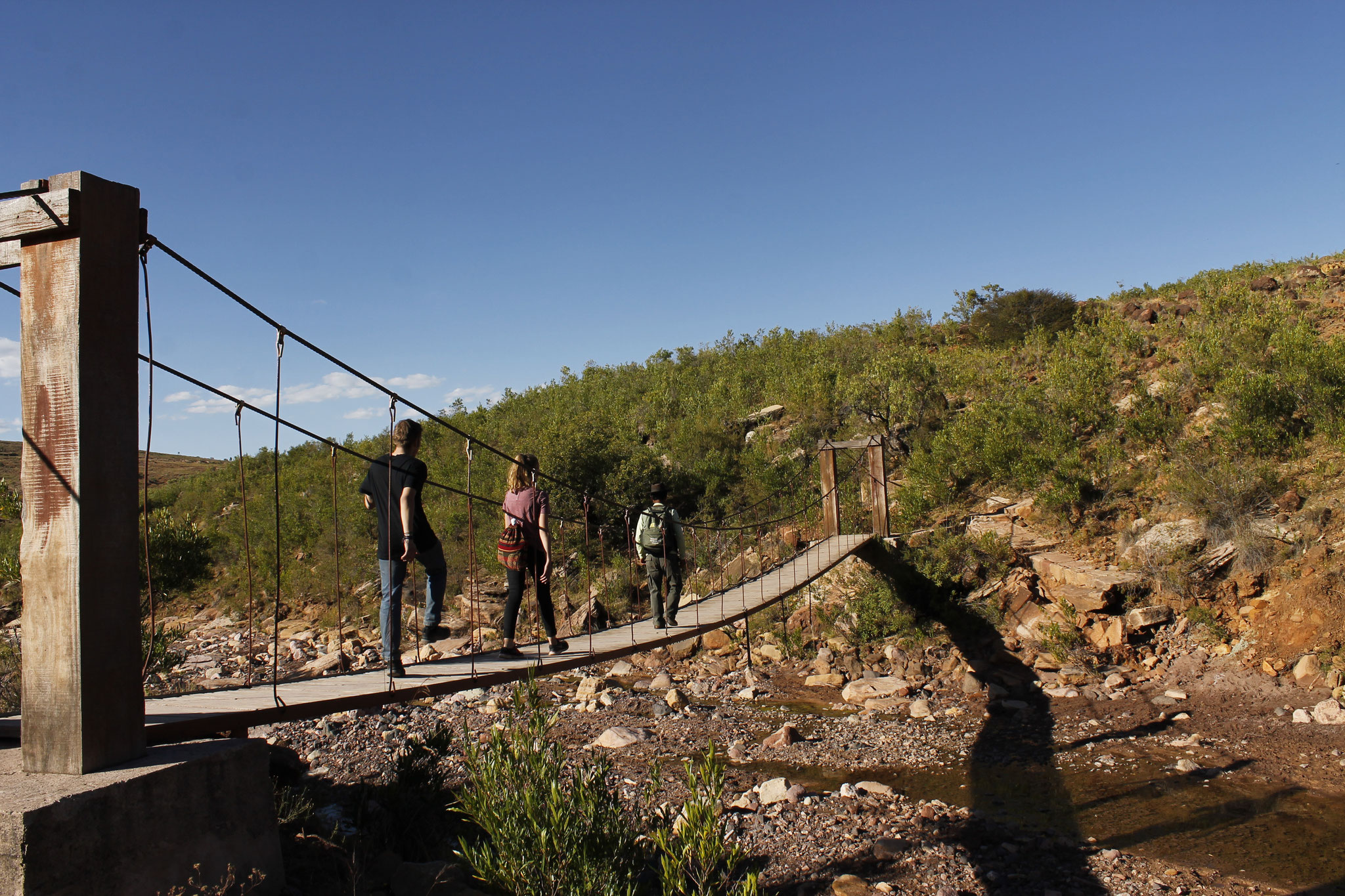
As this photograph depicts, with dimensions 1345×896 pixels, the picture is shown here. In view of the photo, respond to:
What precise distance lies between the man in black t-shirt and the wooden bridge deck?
189 mm

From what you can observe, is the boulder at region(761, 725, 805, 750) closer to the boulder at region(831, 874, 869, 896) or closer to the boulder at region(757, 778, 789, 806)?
the boulder at region(757, 778, 789, 806)

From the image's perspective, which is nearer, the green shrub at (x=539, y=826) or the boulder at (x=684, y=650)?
the green shrub at (x=539, y=826)

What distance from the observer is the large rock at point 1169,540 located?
6809mm

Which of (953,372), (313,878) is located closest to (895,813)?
(313,878)

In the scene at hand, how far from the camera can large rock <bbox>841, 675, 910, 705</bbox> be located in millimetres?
7025

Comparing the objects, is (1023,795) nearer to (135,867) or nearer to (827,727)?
(827,727)

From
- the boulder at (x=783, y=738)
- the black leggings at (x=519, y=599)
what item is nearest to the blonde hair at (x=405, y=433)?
the black leggings at (x=519, y=599)

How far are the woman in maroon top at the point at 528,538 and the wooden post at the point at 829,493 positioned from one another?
4728 mm

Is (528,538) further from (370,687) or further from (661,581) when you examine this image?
(661,581)

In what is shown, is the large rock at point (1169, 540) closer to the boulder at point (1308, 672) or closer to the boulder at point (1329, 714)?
the boulder at point (1308, 672)

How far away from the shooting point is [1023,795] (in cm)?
498

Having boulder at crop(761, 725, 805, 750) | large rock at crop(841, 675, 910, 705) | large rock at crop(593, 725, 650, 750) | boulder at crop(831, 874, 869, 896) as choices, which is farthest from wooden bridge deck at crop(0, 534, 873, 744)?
large rock at crop(841, 675, 910, 705)

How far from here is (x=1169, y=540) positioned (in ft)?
22.7

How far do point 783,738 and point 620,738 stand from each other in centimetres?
125
